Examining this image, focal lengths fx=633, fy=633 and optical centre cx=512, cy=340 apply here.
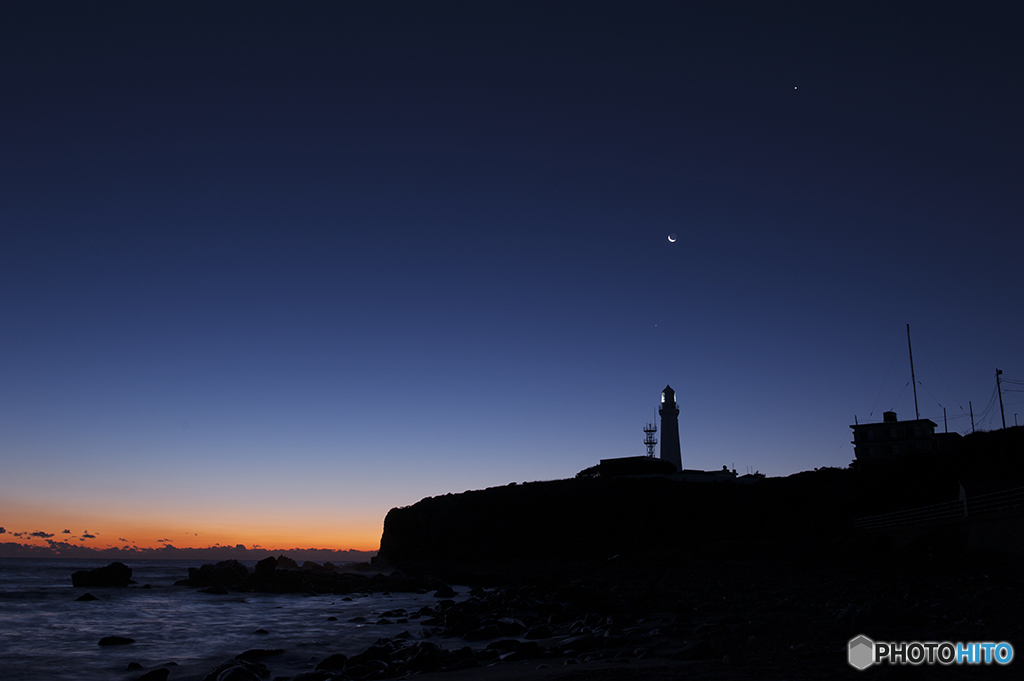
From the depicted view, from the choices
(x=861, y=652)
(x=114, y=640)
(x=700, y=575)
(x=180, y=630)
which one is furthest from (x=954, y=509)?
(x=114, y=640)

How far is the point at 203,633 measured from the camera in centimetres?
2219

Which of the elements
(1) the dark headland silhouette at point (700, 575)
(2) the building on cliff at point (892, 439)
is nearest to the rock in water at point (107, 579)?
(1) the dark headland silhouette at point (700, 575)

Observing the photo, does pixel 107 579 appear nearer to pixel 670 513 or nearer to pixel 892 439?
pixel 670 513

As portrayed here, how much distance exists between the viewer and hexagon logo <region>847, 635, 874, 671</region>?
859cm

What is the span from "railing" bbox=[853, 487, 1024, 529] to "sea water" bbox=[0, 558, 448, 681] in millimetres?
18990

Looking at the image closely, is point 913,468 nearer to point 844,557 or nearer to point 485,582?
point 844,557

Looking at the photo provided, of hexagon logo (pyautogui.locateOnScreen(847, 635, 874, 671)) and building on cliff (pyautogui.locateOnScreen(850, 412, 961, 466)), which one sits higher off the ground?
building on cliff (pyautogui.locateOnScreen(850, 412, 961, 466))

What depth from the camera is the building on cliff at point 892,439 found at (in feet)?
153

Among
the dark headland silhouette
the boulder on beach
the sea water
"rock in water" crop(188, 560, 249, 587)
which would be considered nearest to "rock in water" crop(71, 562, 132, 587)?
the dark headland silhouette

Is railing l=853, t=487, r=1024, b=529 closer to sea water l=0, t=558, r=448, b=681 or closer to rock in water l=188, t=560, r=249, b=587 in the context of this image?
sea water l=0, t=558, r=448, b=681

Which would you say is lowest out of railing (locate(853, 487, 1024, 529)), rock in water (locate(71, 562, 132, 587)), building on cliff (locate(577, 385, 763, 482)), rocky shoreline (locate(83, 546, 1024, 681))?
rock in water (locate(71, 562, 132, 587))

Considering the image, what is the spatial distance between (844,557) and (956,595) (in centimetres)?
1256

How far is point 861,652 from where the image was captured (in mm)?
9453

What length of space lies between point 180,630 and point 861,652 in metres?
22.9
